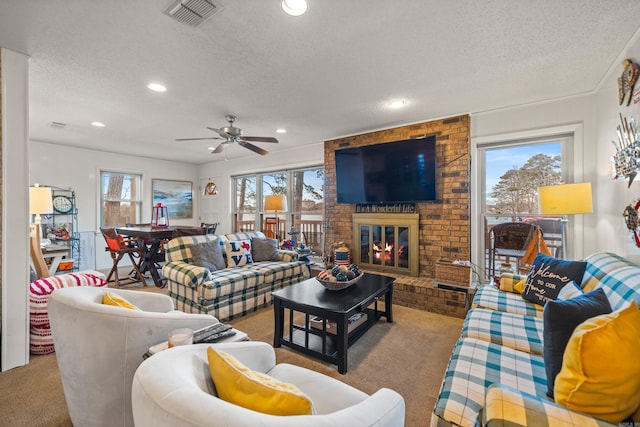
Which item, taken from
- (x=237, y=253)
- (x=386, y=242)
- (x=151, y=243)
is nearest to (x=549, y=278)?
(x=386, y=242)

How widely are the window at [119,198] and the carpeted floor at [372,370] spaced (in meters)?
4.30

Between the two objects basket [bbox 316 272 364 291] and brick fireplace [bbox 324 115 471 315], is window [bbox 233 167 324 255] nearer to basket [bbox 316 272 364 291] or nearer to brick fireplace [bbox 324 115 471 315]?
brick fireplace [bbox 324 115 471 315]

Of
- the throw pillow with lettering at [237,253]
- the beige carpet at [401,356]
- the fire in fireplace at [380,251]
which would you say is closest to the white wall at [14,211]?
the beige carpet at [401,356]

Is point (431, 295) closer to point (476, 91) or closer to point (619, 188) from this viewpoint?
point (619, 188)

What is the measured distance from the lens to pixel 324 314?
83.9 inches

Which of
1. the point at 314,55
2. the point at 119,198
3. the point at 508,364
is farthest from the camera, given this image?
the point at 119,198

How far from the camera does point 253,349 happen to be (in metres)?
1.27

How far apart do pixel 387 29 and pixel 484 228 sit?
2.74 meters

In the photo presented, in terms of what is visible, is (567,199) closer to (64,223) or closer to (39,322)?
(39,322)

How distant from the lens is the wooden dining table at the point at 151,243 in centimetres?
416

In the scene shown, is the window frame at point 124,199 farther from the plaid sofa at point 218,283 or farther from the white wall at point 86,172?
the plaid sofa at point 218,283

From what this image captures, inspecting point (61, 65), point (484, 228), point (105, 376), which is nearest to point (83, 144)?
point (61, 65)

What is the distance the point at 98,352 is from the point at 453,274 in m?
3.23

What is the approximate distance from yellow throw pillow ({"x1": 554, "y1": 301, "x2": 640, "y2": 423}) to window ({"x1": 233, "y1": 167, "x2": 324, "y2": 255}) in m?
4.25
